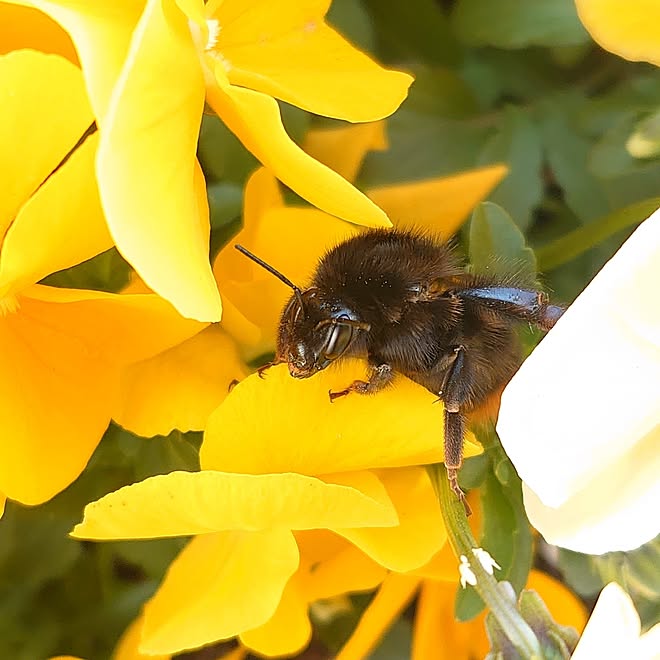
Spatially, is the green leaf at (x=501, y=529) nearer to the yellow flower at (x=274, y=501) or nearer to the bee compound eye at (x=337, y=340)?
the yellow flower at (x=274, y=501)

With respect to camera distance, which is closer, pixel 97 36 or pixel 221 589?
pixel 97 36

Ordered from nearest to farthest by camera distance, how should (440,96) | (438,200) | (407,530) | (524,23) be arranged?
1. (407,530)
2. (438,200)
3. (524,23)
4. (440,96)

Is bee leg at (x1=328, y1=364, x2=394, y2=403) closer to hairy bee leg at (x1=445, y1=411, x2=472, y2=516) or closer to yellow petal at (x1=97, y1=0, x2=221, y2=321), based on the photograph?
hairy bee leg at (x1=445, y1=411, x2=472, y2=516)

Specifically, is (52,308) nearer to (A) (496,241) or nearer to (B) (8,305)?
(B) (8,305)


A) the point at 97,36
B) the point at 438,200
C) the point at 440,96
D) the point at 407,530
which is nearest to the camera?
the point at 97,36

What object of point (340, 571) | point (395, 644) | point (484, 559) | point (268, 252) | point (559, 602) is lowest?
point (395, 644)

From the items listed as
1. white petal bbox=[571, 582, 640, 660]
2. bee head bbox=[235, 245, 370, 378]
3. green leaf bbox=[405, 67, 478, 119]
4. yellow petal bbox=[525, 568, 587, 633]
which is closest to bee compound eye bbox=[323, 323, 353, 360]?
bee head bbox=[235, 245, 370, 378]

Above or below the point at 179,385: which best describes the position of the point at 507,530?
below

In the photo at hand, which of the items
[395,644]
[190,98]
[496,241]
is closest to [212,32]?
[190,98]
